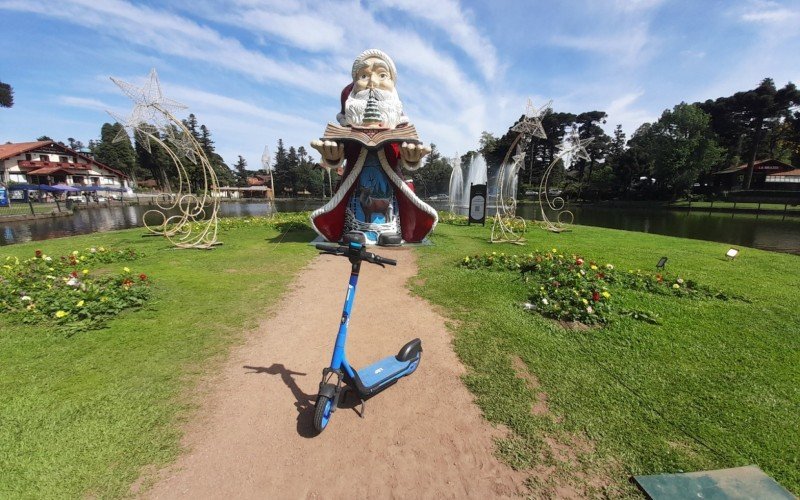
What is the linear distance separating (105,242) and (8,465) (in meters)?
11.3

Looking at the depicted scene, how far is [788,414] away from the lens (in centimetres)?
297

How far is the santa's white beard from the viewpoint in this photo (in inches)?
382

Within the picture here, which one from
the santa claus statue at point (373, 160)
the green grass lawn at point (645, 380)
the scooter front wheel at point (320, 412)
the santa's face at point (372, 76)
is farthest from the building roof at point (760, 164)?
the scooter front wheel at point (320, 412)

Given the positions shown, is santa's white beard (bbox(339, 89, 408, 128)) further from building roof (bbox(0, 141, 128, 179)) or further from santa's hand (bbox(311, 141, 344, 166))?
building roof (bbox(0, 141, 128, 179))

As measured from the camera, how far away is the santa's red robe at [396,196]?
9.88m

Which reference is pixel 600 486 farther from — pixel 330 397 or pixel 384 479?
pixel 330 397

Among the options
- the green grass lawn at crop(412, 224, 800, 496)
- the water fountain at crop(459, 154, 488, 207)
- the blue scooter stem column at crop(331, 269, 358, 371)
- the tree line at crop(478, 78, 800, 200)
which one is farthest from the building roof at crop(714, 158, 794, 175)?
the blue scooter stem column at crop(331, 269, 358, 371)

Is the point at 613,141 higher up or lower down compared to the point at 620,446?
higher up

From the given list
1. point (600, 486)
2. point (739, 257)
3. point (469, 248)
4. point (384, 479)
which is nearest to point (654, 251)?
point (739, 257)

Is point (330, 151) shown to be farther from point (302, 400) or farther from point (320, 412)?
point (320, 412)

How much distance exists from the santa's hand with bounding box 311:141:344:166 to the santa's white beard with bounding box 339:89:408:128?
94 cm

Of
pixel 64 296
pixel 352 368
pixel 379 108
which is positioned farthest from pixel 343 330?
pixel 379 108

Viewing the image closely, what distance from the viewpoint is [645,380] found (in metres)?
3.51

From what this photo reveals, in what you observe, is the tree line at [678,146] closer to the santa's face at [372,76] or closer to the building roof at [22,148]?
the santa's face at [372,76]
